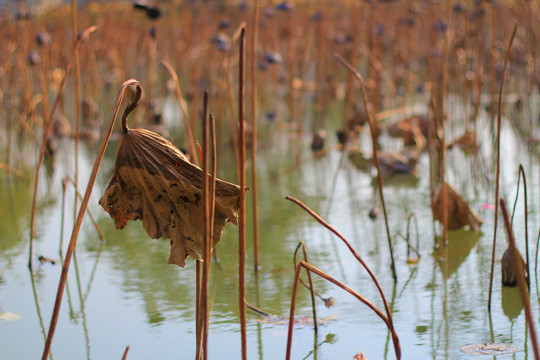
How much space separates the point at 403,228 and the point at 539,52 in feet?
10.6

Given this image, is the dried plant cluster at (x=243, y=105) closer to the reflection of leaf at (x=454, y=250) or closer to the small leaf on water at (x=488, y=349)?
the reflection of leaf at (x=454, y=250)

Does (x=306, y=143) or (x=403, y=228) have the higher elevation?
(x=306, y=143)

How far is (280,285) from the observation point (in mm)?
1675

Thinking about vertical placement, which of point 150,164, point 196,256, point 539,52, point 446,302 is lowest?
point 446,302

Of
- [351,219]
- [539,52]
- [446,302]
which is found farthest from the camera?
[539,52]

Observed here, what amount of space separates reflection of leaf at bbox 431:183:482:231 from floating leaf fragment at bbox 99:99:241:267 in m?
1.10

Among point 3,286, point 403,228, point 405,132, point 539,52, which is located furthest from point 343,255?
point 539,52

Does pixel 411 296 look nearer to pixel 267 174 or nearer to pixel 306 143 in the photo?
pixel 267 174

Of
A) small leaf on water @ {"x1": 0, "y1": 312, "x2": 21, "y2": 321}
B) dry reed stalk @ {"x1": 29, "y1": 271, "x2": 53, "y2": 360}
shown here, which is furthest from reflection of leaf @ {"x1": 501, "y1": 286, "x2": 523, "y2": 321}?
small leaf on water @ {"x1": 0, "y1": 312, "x2": 21, "y2": 321}

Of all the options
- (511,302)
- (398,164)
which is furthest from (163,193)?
(398,164)

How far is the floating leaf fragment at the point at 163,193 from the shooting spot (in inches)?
35.9

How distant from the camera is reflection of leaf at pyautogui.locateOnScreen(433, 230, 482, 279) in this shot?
1771 millimetres

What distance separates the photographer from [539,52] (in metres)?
4.80

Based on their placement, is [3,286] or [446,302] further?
[3,286]
